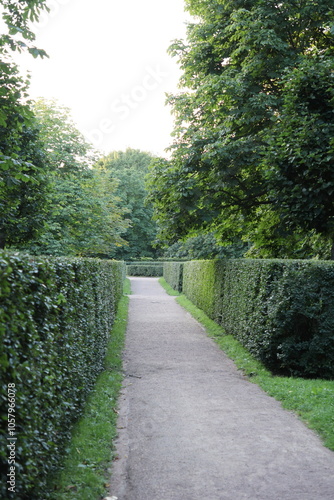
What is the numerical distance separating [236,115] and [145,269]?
1766 inches

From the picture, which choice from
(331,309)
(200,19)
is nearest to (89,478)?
(331,309)

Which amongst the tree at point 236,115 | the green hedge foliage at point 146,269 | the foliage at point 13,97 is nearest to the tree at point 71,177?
the tree at point 236,115

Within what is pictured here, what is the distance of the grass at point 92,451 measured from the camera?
4.19m

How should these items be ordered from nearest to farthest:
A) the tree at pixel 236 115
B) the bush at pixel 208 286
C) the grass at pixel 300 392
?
the grass at pixel 300 392 → the tree at pixel 236 115 → the bush at pixel 208 286

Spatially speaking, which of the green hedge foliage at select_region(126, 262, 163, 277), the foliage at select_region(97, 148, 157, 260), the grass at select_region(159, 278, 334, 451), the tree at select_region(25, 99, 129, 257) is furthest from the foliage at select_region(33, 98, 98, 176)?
the foliage at select_region(97, 148, 157, 260)

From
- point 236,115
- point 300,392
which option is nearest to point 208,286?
point 236,115

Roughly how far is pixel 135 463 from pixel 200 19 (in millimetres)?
16807

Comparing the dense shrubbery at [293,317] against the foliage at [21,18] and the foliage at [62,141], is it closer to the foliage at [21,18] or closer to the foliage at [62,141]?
the foliage at [21,18]

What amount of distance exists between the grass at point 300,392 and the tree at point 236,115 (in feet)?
12.7

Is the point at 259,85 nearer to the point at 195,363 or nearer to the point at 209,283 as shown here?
the point at 209,283

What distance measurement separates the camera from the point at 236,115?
1360 cm

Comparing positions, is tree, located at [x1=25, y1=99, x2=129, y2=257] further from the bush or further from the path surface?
the path surface

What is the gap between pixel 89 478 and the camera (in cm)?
444

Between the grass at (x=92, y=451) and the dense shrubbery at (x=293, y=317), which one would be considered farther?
the dense shrubbery at (x=293, y=317)
